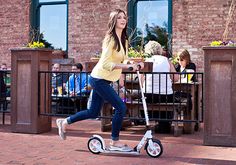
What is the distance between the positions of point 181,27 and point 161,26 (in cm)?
77

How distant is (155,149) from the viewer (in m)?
5.98

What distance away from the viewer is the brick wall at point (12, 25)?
1395 centimetres

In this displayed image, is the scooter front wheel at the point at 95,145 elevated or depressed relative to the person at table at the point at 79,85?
depressed

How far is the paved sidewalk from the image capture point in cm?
583

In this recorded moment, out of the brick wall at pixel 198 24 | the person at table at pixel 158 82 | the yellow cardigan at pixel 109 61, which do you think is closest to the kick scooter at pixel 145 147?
the yellow cardigan at pixel 109 61

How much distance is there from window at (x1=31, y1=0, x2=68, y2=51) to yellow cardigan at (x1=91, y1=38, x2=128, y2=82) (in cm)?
780

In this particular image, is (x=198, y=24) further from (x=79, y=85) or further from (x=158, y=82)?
(x=158, y=82)

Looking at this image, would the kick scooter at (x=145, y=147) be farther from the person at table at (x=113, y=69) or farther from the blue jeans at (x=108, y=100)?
the blue jeans at (x=108, y=100)

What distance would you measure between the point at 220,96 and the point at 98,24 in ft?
22.1

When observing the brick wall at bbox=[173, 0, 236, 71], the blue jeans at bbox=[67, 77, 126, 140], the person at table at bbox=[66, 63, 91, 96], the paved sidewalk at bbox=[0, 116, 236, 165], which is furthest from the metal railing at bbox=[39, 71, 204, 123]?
the brick wall at bbox=[173, 0, 236, 71]

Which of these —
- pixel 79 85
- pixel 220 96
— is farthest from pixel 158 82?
pixel 79 85

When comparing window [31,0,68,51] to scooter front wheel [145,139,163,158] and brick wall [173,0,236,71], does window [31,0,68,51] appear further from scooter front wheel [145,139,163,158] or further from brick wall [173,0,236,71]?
scooter front wheel [145,139,163,158]

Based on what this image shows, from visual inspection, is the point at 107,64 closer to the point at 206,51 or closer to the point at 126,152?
the point at 126,152

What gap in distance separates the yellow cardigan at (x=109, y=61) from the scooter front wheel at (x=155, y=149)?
0.99 meters
